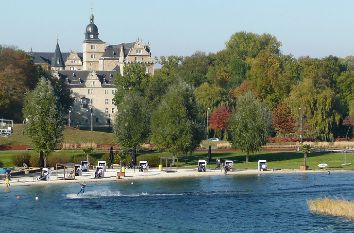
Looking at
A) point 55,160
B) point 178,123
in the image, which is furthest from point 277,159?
point 55,160

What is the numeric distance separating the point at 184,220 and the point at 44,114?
128ft

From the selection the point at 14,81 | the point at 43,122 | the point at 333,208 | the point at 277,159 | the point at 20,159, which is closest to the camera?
the point at 333,208

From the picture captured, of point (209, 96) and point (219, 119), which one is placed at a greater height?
point (209, 96)

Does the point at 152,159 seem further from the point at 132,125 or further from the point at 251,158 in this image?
the point at 251,158

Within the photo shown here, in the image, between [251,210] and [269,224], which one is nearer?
[269,224]

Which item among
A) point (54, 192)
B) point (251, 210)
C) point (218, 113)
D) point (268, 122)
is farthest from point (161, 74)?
point (251, 210)

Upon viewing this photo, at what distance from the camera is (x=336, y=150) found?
126938 millimetres

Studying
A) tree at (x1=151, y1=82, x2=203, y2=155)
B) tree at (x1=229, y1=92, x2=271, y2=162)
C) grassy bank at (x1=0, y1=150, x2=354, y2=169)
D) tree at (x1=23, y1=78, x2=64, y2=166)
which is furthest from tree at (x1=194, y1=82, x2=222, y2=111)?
tree at (x1=23, y1=78, x2=64, y2=166)

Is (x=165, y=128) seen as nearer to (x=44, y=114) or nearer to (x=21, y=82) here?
(x=44, y=114)

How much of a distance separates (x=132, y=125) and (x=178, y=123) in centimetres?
682

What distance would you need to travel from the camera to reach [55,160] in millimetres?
109188

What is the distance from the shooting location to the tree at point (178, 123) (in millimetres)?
110438

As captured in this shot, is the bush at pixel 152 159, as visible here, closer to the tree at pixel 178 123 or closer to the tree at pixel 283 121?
the tree at pixel 178 123

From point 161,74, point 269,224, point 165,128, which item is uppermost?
point 161,74
